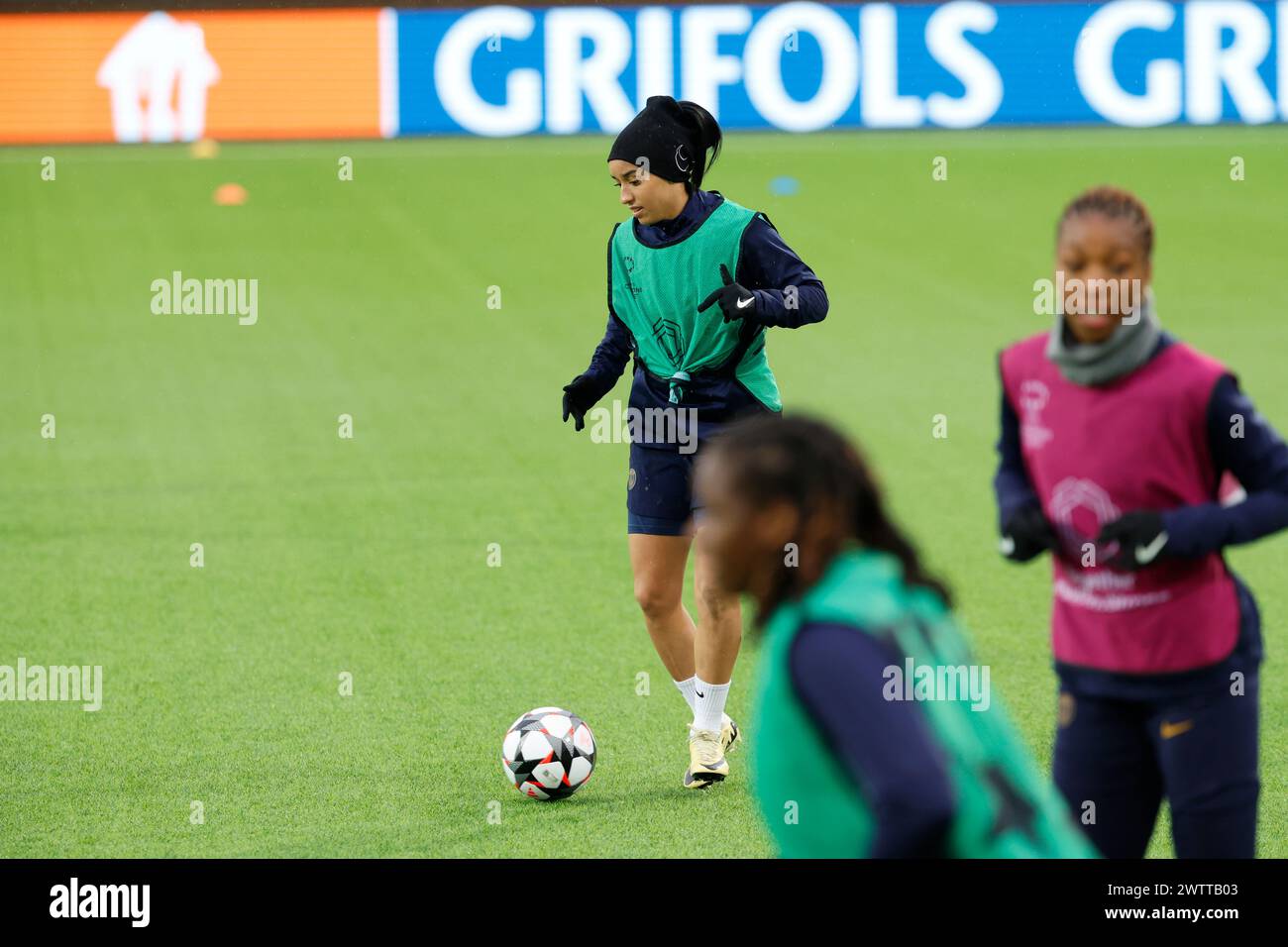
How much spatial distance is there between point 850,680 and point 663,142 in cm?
397

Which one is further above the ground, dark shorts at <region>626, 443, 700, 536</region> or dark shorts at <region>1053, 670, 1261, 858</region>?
dark shorts at <region>626, 443, 700, 536</region>

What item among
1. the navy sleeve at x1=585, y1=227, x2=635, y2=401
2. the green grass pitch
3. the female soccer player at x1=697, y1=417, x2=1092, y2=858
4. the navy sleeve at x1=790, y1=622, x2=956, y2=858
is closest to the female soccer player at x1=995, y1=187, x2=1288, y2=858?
the female soccer player at x1=697, y1=417, x2=1092, y2=858

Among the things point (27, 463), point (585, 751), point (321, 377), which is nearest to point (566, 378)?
point (321, 377)

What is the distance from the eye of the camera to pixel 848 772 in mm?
2645

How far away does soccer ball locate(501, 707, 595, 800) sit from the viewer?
6.29 meters

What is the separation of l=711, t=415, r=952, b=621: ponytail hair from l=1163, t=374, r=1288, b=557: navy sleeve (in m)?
0.93

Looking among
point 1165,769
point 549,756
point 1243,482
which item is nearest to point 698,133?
point 549,756

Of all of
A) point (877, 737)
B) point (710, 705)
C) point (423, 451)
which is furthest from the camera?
point (423, 451)

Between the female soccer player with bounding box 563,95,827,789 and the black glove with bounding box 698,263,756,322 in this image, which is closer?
the black glove with bounding box 698,263,756,322

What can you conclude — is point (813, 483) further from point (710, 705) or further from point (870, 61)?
point (870, 61)

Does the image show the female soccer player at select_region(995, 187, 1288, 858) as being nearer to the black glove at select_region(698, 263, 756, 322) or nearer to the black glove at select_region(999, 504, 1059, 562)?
the black glove at select_region(999, 504, 1059, 562)

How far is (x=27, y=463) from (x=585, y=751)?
7801mm

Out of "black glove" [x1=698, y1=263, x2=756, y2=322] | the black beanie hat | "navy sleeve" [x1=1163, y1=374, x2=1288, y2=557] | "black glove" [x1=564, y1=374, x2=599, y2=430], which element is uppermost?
the black beanie hat

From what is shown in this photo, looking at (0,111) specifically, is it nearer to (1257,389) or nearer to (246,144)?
(246,144)
